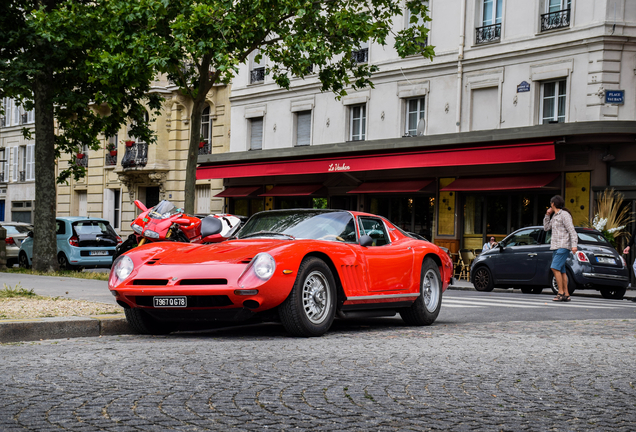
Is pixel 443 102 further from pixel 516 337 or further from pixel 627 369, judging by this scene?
pixel 627 369

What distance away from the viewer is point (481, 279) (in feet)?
64.3

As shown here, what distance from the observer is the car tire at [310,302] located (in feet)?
25.2

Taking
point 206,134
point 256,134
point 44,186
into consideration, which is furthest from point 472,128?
point 206,134

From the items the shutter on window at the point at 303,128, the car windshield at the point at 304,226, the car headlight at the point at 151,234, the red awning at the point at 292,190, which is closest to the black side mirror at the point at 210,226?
the car headlight at the point at 151,234

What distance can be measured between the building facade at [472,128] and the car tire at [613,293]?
4.62m

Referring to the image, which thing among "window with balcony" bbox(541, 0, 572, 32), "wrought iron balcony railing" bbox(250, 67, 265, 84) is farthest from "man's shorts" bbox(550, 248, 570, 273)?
"wrought iron balcony railing" bbox(250, 67, 265, 84)

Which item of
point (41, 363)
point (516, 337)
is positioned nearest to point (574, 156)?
point (516, 337)

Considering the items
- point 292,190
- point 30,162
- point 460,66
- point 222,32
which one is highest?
point 460,66

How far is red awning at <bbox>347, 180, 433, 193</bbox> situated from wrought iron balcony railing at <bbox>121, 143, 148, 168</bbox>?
12.2 metres

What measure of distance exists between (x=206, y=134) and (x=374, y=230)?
27295 millimetres

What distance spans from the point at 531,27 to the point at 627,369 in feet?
65.5

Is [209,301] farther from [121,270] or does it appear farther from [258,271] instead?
[121,270]

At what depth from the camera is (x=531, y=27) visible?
24609 millimetres

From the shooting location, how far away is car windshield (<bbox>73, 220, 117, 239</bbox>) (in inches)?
909
